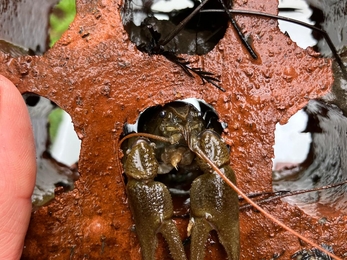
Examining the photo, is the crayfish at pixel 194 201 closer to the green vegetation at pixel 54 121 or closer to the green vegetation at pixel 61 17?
the green vegetation at pixel 61 17

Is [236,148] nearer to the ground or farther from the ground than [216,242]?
farther from the ground

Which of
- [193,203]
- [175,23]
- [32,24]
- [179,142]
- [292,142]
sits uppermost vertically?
[175,23]

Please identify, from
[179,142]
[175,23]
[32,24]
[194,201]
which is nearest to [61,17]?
[32,24]

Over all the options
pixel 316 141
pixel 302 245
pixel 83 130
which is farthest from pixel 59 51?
pixel 316 141

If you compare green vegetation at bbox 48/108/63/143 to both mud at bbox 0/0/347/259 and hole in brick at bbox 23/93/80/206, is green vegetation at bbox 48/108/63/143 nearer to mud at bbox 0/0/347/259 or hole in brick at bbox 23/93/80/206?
hole in brick at bbox 23/93/80/206

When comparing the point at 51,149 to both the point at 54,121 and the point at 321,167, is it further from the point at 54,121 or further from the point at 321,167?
the point at 321,167

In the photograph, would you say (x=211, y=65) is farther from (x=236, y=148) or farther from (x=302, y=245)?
(x=302, y=245)
